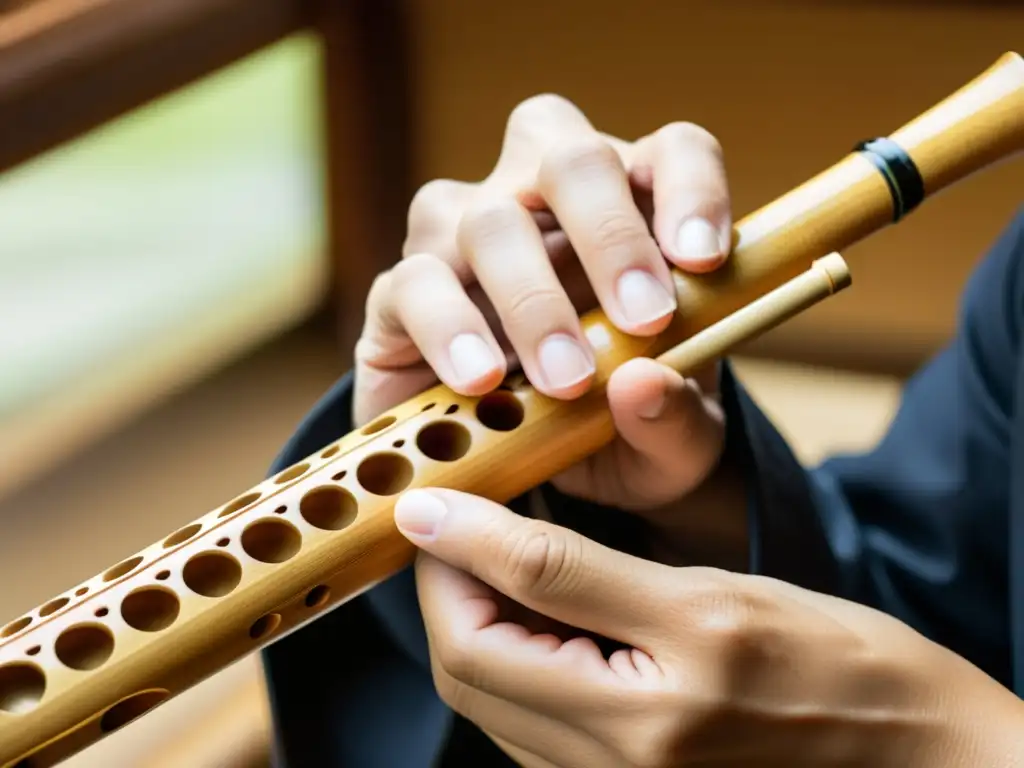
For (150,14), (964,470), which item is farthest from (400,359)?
(150,14)

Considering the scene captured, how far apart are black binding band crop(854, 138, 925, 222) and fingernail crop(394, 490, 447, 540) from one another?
204 millimetres

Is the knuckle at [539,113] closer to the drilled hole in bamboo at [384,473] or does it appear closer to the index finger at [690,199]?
the index finger at [690,199]

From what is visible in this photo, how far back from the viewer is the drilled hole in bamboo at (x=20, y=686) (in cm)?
34

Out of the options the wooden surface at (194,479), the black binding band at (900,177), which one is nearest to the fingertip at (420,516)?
the black binding band at (900,177)

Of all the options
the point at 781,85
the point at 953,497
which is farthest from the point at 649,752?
the point at 781,85

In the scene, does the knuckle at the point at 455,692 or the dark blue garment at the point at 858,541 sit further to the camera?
the dark blue garment at the point at 858,541

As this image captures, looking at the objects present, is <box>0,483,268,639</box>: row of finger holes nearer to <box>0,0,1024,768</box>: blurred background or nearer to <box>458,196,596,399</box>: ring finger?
<box>458,196,596,399</box>: ring finger

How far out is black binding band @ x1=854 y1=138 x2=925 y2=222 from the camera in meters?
0.40

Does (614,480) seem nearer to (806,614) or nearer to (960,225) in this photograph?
(806,614)

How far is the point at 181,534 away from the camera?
1.26ft

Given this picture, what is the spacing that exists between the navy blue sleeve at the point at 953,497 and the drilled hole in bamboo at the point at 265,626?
11.8 inches

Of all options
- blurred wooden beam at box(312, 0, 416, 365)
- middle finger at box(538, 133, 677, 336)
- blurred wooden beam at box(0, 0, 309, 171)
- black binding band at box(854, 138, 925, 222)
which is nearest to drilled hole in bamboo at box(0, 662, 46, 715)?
middle finger at box(538, 133, 677, 336)

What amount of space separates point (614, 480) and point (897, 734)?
0.16 m

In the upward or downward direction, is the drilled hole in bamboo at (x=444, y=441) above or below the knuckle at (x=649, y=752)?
above
